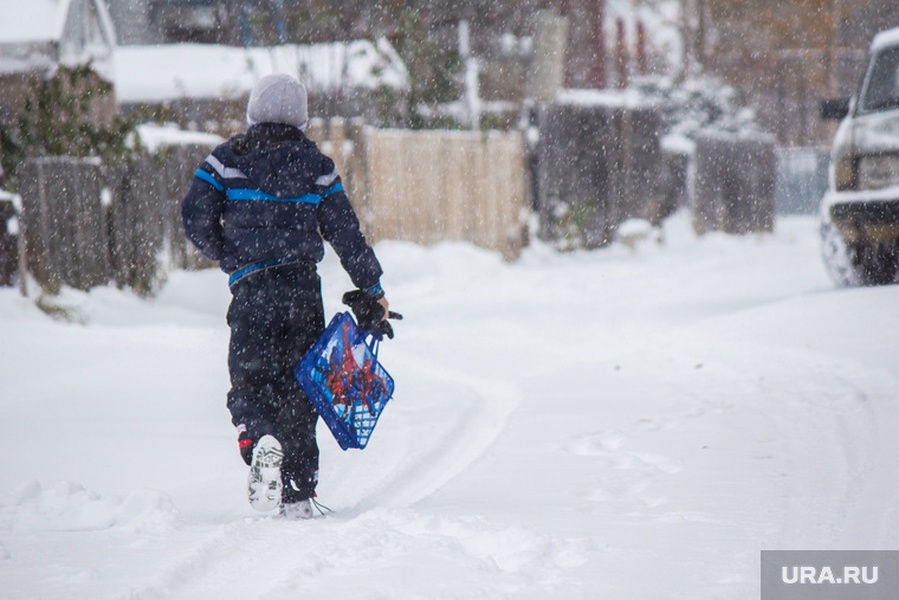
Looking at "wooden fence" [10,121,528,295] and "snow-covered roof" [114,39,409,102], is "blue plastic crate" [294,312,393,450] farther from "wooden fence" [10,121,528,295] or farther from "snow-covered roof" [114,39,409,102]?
"snow-covered roof" [114,39,409,102]

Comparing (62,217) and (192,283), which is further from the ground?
(62,217)

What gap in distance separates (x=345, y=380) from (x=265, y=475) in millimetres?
419

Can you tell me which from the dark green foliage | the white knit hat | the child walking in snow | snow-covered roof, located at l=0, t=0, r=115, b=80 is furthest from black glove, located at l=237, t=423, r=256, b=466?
snow-covered roof, located at l=0, t=0, r=115, b=80

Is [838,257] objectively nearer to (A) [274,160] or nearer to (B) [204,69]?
(A) [274,160]

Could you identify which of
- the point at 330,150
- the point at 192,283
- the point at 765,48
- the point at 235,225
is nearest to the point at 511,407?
the point at 235,225

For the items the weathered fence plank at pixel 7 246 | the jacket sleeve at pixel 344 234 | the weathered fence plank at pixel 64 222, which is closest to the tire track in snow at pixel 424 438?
the jacket sleeve at pixel 344 234

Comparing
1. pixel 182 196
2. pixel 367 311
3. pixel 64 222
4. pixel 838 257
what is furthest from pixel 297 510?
pixel 182 196

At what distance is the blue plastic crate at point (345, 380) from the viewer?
3684 mm

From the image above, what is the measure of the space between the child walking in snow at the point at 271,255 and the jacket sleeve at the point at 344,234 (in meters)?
0.04

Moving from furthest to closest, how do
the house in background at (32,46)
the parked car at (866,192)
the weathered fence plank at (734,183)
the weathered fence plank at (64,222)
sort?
the weathered fence plank at (734,183) < the house in background at (32,46) < the weathered fence plank at (64,222) < the parked car at (866,192)

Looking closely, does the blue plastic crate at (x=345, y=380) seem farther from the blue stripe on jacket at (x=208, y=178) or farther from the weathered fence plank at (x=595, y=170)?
the weathered fence plank at (x=595, y=170)

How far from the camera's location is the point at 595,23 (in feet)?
109

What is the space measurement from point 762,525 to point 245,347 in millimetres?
1727

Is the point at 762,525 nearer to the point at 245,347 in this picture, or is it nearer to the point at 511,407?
the point at 245,347
